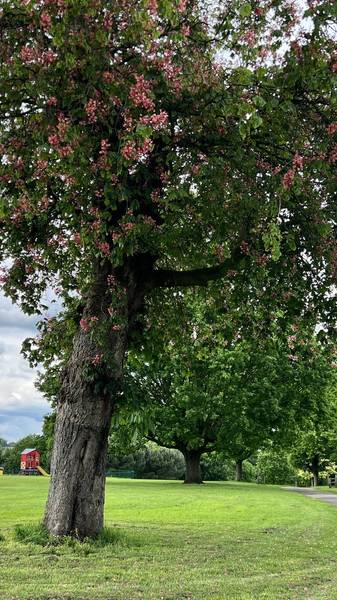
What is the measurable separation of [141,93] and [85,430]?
6.32 meters

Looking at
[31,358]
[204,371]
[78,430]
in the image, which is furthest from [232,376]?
[78,430]

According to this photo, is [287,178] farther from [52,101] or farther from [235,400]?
[235,400]

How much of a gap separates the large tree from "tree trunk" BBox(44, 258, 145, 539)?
3 cm

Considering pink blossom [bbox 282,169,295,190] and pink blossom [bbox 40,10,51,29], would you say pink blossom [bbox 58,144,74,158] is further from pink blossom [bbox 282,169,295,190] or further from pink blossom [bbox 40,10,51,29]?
pink blossom [bbox 282,169,295,190]

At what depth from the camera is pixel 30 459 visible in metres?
77.5

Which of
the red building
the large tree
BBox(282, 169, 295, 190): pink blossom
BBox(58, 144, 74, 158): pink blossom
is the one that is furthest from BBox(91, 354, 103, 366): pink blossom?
the red building

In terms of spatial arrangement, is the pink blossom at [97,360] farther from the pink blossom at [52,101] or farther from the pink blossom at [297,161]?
the pink blossom at [297,161]

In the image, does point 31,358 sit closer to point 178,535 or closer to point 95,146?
point 178,535

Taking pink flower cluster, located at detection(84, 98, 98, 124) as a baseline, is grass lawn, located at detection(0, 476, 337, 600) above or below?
below

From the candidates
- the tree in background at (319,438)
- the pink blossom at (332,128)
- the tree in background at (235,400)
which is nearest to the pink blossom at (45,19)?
the pink blossom at (332,128)

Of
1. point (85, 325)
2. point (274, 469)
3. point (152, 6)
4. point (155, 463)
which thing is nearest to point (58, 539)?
point (85, 325)

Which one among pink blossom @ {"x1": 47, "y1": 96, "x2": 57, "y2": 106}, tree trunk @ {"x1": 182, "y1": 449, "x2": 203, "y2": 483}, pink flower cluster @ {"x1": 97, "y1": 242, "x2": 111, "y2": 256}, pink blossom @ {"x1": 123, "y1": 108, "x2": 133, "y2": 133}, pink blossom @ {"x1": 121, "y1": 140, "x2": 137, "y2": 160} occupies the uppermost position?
pink blossom @ {"x1": 47, "y1": 96, "x2": 57, "y2": 106}

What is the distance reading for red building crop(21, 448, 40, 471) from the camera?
251ft

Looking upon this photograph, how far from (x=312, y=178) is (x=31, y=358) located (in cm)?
785
